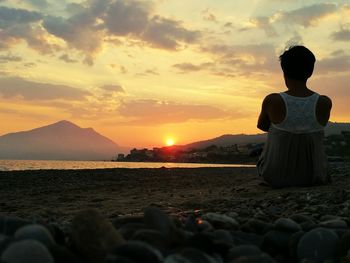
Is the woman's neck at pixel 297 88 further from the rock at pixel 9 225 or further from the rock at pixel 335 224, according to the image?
the rock at pixel 9 225

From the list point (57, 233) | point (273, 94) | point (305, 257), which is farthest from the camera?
point (273, 94)

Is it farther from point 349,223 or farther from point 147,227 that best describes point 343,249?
point 147,227

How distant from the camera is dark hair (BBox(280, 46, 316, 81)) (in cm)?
606

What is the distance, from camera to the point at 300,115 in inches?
240

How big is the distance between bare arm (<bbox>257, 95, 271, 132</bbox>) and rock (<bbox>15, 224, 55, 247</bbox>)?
406 cm

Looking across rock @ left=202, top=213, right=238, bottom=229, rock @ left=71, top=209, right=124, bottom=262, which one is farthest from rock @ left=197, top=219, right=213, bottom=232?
rock @ left=71, top=209, right=124, bottom=262

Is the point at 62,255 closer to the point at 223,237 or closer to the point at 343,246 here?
the point at 223,237

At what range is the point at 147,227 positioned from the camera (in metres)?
3.11

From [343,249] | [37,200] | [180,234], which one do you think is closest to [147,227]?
[180,234]

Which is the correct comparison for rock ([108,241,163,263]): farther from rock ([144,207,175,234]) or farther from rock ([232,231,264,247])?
rock ([232,231,264,247])

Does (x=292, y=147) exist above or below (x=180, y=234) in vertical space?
above

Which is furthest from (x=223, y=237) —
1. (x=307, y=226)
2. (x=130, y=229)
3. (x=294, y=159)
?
(x=294, y=159)

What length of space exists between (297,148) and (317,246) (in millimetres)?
3440

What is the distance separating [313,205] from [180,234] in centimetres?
257
